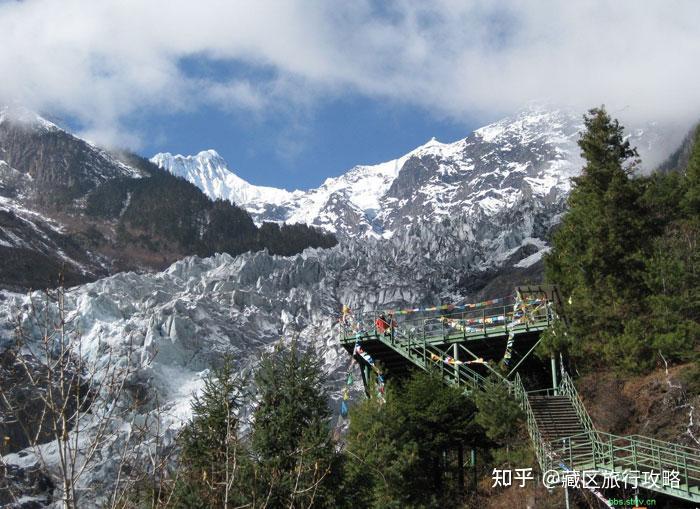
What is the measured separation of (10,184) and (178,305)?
10576 centimetres

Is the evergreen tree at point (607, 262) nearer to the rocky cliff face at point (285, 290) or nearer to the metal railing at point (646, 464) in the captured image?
the metal railing at point (646, 464)

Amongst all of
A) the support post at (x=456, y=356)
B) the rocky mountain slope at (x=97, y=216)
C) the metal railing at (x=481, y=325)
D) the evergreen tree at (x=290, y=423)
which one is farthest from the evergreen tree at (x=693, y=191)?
the rocky mountain slope at (x=97, y=216)

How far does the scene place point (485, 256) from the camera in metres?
137

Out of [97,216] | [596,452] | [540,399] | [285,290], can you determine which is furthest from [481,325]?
[97,216]

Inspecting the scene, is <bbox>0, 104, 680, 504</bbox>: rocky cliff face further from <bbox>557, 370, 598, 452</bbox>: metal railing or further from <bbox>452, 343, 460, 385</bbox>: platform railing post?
<bbox>557, 370, 598, 452</bbox>: metal railing

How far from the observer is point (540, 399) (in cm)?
2264

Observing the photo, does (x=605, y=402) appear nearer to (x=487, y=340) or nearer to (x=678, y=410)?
(x=678, y=410)

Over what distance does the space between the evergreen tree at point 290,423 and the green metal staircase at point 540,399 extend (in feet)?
16.3

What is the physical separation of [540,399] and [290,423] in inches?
324

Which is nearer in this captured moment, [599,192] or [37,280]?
[599,192]

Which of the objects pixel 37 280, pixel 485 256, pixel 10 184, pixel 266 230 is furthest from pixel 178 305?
pixel 10 184

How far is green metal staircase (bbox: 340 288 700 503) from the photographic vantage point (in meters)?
16.1

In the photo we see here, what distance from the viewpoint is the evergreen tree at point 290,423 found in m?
17.0

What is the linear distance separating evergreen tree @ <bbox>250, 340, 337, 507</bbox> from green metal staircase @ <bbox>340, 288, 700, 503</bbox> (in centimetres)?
497
